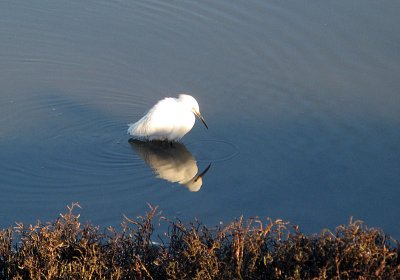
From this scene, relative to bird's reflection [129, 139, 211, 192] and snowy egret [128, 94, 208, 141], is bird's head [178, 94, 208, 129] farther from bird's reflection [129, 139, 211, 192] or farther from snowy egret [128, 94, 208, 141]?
bird's reflection [129, 139, 211, 192]

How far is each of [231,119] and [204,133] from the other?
35 centimetres

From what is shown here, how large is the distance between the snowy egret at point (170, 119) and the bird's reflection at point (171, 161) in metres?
0.13

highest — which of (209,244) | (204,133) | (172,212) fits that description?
(204,133)

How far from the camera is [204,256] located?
4820 mm

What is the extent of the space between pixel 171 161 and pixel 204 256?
402 centimetres

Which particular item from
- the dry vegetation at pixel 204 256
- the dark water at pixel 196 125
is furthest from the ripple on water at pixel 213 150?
the dry vegetation at pixel 204 256

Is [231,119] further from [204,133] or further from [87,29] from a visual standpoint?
[87,29]

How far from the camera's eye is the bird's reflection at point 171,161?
8.24m

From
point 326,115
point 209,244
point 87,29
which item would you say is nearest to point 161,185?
point 326,115

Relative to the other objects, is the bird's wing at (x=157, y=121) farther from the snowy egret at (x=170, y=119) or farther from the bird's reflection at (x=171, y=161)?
the bird's reflection at (x=171, y=161)

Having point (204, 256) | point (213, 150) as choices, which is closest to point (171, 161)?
point (213, 150)

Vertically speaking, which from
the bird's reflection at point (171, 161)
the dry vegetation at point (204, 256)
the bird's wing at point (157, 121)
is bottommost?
Answer: the dry vegetation at point (204, 256)

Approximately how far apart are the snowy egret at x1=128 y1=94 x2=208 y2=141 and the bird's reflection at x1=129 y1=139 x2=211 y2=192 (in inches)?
5.3

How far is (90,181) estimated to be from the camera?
8.12m
